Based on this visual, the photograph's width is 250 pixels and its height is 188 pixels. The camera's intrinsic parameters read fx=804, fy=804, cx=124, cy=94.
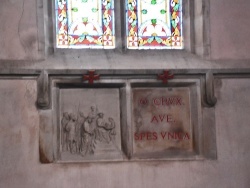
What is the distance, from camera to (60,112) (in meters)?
7.57

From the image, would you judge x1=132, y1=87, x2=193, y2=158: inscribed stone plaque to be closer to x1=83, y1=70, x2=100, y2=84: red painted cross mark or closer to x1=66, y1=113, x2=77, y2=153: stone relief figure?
x1=83, y1=70, x2=100, y2=84: red painted cross mark

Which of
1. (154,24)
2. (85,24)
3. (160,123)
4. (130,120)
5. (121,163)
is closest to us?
(121,163)

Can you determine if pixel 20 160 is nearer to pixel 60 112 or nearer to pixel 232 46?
pixel 60 112

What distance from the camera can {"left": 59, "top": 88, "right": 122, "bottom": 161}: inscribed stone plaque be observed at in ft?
24.8

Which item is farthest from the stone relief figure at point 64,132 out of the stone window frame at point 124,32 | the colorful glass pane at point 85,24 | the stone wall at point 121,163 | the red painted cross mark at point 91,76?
the colorful glass pane at point 85,24

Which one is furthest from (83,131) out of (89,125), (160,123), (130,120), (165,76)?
(165,76)

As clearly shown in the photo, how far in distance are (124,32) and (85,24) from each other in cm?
39

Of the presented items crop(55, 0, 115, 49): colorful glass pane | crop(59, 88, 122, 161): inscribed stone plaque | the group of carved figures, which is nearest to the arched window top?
crop(55, 0, 115, 49): colorful glass pane

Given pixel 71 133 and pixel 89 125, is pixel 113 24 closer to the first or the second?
pixel 89 125

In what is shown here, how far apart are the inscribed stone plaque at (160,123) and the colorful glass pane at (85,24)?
0.64m

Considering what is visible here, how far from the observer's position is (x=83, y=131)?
24.8ft

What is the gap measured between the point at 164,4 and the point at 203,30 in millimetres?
513

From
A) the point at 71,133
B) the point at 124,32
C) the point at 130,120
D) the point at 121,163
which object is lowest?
the point at 121,163

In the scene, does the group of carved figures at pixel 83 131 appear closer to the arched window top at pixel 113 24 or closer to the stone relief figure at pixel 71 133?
the stone relief figure at pixel 71 133
